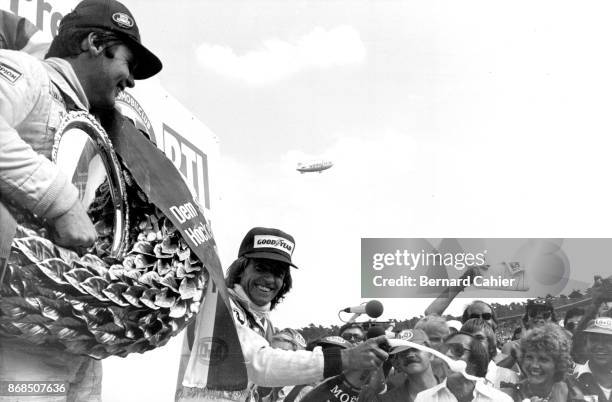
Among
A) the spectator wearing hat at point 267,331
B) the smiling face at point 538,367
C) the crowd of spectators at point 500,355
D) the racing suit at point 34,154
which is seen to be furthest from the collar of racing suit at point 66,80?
the smiling face at point 538,367

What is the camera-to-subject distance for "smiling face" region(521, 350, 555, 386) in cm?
263

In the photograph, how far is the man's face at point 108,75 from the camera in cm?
152

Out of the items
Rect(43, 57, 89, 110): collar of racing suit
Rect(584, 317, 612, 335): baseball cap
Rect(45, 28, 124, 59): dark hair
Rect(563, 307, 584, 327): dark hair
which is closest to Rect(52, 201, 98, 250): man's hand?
Rect(43, 57, 89, 110): collar of racing suit

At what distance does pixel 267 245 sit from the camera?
2.09 m

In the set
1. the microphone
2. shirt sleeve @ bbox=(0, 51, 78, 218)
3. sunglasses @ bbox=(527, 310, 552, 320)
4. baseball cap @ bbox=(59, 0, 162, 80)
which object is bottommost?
the microphone

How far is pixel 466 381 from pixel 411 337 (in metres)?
0.24

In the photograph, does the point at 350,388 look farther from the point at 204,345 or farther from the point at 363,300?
the point at 204,345

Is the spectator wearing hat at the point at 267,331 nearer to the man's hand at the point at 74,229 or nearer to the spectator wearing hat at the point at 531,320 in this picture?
the man's hand at the point at 74,229

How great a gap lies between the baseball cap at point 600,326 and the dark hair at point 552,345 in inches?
4.7

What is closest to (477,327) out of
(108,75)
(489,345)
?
(489,345)

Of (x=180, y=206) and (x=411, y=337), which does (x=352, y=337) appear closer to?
(x=411, y=337)

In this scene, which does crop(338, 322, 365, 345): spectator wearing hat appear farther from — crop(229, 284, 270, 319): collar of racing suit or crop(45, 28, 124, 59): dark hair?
crop(45, 28, 124, 59): dark hair

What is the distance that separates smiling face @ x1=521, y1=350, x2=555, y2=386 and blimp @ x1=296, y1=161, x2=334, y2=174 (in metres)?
1.02

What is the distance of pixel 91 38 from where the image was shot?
150 cm
